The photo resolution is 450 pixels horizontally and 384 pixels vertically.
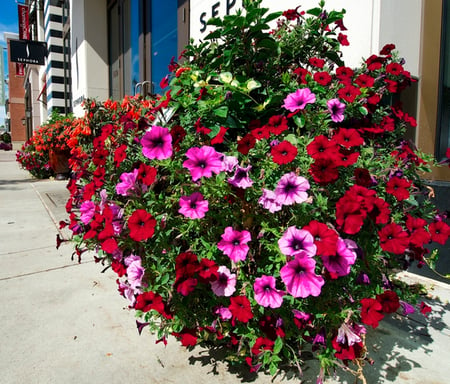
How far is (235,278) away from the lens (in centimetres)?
143

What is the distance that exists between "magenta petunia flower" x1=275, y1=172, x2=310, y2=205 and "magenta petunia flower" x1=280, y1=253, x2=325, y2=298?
0.23 metres

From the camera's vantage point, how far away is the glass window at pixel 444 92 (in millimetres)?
2920

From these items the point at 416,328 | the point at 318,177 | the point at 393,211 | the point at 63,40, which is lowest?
the point at 416,328

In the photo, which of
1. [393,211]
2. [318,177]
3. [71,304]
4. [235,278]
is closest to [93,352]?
[71,304]

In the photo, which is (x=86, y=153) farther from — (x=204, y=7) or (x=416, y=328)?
(x=204, y=7)

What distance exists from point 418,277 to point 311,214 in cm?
212

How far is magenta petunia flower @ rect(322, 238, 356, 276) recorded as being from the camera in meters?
1.24

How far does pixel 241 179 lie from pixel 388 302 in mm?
778

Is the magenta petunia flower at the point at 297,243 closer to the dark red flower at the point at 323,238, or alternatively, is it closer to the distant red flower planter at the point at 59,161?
the dark red flower at the point at 323,238

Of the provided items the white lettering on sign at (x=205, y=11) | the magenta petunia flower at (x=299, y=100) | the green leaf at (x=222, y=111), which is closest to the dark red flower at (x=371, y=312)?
the magenta petunia flower at (x=299, y=100)

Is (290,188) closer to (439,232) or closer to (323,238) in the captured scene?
(323,238)

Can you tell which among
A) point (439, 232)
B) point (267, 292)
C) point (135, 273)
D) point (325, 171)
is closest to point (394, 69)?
point (439, 232)

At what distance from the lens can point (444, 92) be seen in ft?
9.77

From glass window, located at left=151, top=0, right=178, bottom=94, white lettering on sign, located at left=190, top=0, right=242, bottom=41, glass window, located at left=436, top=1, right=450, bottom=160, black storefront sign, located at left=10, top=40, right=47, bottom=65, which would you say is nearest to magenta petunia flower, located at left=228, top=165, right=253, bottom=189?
glass window, located at left=436, top=1, right=450, bottom=160
